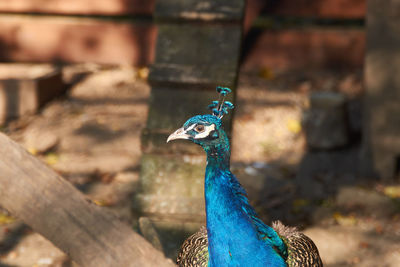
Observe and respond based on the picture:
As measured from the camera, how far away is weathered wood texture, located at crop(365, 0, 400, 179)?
13.9 feet

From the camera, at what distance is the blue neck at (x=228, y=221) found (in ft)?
6.35

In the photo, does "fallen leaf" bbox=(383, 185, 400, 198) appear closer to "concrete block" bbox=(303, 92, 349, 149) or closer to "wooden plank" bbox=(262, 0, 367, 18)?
"concrete block" bbox=(303, 92, 349, 149)

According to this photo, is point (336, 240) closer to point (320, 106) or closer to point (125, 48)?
point (320, 106)

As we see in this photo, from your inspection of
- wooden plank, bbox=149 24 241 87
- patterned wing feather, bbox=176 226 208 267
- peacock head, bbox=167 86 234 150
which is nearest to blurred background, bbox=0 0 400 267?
wooden plank, bbox=149 24 241 87

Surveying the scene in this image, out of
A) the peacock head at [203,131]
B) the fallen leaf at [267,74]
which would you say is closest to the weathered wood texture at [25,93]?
the fallen leaf at [267,74]

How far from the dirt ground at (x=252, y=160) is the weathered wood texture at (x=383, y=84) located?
28 cm

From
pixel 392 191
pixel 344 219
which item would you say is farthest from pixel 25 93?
pixel 392 191

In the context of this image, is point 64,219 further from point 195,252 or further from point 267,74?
point 267,74

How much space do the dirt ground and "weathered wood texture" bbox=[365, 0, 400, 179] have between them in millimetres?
284

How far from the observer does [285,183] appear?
4.43 metres

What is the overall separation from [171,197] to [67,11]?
3.65 meters

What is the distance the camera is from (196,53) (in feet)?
10.9

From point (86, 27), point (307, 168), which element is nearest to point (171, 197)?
point (307, 168)

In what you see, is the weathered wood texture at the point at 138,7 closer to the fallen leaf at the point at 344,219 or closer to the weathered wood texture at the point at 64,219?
the fallen leaf at the point at 344,219
